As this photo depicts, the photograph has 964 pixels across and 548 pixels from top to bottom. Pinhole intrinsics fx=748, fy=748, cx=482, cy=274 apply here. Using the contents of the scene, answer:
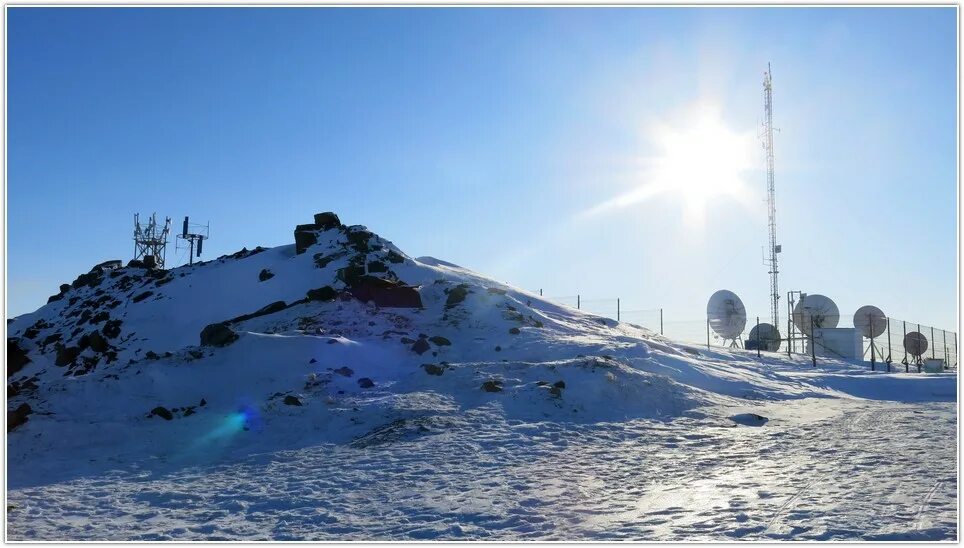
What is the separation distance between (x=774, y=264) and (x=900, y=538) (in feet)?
133

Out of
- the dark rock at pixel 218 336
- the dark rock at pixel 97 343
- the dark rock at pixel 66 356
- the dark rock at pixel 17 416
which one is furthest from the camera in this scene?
the dark rock at pixel 97 343

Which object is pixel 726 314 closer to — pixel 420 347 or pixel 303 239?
pixel 303 239

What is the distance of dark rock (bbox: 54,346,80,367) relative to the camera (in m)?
22.4

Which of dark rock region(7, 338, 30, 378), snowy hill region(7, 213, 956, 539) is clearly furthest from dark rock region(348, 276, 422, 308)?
dark rock region(7, 338, 30, 378)

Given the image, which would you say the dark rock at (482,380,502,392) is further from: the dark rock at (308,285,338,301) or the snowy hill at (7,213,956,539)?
the dark rock at (308,285,338,301)

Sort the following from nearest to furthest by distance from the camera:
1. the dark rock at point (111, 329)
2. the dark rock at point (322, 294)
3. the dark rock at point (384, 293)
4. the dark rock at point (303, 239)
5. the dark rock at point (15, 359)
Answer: the dark rock at point (15, 359), the dark rock at point (322, 294), the dark rock at point (384, 293), the dark rock at point (111, 329), the dark rock at point (303, 239)

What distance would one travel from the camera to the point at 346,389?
16.1 m

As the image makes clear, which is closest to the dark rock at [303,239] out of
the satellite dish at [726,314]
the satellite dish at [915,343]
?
the satellite dish at [726,314]

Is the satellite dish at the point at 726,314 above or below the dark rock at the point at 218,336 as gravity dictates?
above

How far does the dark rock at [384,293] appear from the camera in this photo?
76.0 ft

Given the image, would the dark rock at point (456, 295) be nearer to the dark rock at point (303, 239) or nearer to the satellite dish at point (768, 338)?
the dark rock at point (303, 239)

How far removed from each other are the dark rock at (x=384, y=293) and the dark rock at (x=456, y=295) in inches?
38.3

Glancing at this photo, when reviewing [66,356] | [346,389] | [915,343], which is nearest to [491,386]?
[346,389]

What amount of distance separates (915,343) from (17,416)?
3982cm
